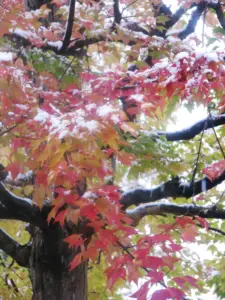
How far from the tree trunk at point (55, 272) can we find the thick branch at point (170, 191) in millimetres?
760

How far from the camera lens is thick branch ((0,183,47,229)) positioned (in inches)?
134

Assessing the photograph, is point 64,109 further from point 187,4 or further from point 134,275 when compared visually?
point 187,4

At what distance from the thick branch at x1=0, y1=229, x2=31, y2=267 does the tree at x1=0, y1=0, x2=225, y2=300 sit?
0.01 metres

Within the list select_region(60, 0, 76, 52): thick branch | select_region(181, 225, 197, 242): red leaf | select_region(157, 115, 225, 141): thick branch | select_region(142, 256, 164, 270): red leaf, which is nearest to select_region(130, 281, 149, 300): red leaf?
select_region(142, 256, 164, 270): red leaf

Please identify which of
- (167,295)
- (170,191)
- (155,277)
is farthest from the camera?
(170,191)

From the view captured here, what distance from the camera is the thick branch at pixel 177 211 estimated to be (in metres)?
3.80

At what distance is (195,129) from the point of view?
3998 mm

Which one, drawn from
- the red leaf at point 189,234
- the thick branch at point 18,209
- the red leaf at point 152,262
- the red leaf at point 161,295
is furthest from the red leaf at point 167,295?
the thick branch at point 18,209

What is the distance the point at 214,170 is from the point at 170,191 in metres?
0.47

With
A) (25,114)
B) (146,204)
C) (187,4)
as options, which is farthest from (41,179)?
(187,4)

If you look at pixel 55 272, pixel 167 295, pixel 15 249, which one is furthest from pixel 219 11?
pixel 15 249

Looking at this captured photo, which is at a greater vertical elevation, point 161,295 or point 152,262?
point 152,262

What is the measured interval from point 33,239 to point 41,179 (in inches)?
56.5

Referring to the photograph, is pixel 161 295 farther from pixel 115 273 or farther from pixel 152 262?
pixel 115 273
